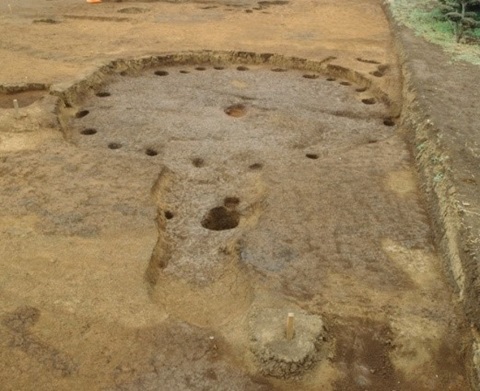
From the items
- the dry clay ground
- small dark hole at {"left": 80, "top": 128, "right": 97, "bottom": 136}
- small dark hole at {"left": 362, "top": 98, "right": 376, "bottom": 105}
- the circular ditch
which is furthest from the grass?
small dark hole at {"left": 80, "top": 128, "right": 97, "bottom": 136}

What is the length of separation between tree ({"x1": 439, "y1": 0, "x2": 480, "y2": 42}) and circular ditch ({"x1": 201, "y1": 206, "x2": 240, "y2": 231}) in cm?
468

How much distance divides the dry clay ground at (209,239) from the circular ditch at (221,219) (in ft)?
0.06

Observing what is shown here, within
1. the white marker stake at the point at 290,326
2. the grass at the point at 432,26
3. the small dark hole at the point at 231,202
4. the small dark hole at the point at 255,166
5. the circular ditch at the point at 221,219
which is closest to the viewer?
the white marker stake at the point at 290,326

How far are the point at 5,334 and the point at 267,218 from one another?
1.93 metres

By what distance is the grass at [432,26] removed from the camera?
6793mm

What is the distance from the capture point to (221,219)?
4418 millimetres

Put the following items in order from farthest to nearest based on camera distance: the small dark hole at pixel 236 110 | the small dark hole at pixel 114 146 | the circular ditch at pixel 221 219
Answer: the small dark hole at pixel 236 110
the small dark hole at pixel 114 146
the circular ditch at pixel 221 219

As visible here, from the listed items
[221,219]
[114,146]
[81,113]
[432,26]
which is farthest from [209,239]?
[432,26]

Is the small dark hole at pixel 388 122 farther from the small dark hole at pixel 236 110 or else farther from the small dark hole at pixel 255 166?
the small dark hole at pixel 255 166

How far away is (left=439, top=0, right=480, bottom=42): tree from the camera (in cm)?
736

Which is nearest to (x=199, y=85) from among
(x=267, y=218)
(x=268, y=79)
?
(x=268, y=79)

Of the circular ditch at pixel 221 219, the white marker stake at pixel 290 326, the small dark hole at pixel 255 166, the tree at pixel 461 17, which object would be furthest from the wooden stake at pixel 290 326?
the tree at pixel 461 17

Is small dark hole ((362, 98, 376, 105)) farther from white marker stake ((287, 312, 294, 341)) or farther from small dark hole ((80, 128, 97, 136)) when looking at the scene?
white marker stake ((287, 312, 294, 341))

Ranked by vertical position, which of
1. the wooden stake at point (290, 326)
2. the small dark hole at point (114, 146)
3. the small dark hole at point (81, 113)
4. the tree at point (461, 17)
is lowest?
the small dark hole at point (81, 113)
